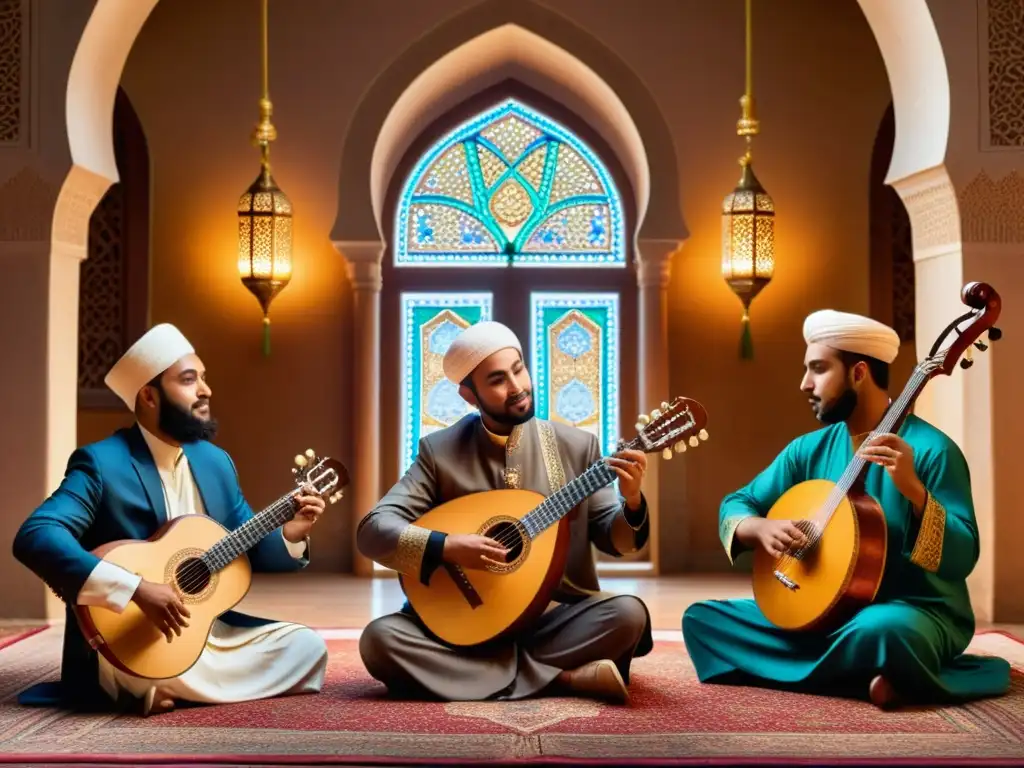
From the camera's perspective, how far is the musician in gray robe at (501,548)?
4.30 metres

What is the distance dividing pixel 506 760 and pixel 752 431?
483cm

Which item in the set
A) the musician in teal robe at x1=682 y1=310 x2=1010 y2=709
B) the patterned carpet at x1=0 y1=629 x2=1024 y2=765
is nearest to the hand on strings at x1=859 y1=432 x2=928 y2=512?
the musician in teal robe at x1=682 y1=310 x2=1010 y2=709

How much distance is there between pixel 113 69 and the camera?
663cm

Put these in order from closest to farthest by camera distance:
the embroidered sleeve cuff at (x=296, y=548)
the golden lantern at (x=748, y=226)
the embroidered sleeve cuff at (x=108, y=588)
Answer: the embroidered sleeve cuff at (x=108, y=588) → the embroidered sleeve cuff at (x=296, y=548) → the golden lantern at (x=748, y=226)

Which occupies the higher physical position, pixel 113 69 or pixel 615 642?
pixel 113 69

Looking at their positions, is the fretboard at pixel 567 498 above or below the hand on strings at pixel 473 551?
above

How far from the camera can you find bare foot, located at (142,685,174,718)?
13.5 feet

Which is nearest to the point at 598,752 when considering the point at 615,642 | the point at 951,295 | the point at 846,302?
the point at 615,642

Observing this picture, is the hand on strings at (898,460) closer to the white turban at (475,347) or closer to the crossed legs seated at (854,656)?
the crossed legs seated at (854,656)

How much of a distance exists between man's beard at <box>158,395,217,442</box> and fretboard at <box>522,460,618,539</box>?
1.07 m

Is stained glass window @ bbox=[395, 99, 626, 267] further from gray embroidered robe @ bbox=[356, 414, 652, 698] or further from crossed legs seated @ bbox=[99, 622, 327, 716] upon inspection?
crossed legs seated @ bbox=[99, 622, 327, 716]

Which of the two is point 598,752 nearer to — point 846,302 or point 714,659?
point 714,659

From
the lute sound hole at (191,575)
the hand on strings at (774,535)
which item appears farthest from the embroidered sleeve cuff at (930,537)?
the lute sound hole at (191,575)

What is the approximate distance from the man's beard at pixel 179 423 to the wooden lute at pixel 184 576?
0.90 feet
